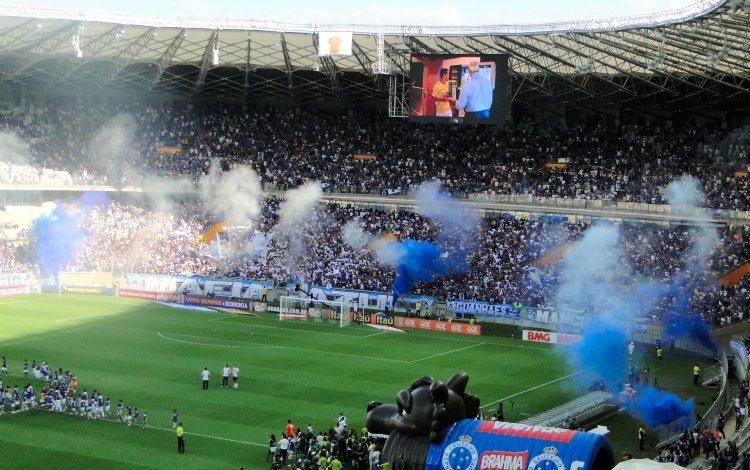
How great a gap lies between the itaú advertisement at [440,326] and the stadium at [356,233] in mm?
136

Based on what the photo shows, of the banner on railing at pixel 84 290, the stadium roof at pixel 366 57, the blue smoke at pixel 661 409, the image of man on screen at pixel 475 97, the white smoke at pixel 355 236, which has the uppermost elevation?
the stadium roof at pixel 366 57

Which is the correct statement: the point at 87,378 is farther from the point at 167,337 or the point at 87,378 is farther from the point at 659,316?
the point at 659,316

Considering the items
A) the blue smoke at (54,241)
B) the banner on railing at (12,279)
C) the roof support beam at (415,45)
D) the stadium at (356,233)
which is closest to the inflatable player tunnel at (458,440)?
the stadium at (356,233)

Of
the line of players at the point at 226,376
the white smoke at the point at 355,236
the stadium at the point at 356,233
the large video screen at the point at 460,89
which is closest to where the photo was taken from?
the stadium at the point at 356,233

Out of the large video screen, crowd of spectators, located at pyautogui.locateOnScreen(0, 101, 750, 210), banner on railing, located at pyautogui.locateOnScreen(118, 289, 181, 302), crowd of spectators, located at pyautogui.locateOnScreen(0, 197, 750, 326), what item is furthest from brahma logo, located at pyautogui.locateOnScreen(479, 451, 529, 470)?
banner on railing, located at pyautogui.locateOnScreen(118, 289, 181, 302)

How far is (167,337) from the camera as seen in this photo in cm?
4928

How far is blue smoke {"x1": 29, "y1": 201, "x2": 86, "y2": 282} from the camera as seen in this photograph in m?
65.1

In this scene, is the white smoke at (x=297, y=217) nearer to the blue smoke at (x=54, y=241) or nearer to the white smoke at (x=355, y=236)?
the white smoke at (x=355, y=236)

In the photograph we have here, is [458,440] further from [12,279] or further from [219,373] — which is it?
[12,279]

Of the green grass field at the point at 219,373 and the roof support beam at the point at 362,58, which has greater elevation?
the roof support beam at the point at 362,58

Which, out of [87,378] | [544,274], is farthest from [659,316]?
[87,378]

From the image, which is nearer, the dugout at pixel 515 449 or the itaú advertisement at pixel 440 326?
the dugout at pixel 515 449

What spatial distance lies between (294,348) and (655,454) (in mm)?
20024

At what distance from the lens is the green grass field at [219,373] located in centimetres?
3112
